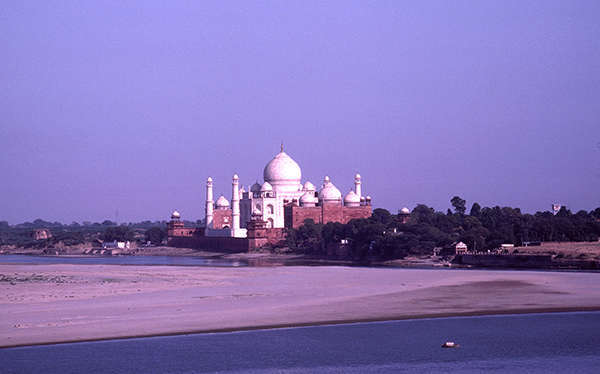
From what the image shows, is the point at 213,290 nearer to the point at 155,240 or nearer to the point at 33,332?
the point at 33,332

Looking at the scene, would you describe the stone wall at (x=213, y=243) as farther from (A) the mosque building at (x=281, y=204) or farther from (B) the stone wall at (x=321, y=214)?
(B) the stone wall at (x=321, y=214)

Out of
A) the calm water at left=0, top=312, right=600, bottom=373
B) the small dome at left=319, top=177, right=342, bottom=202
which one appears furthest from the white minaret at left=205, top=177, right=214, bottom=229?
the calm water at left=0, top=312, right=600, bottom=373

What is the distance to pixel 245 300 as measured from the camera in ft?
93.2

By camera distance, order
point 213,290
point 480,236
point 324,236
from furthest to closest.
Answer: point 324,236, point 480,236, point 213,290

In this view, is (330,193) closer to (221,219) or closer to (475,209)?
(221,219)

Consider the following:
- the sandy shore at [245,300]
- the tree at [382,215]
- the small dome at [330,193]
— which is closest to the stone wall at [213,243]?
the small dome at [330,193]

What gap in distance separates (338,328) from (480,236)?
39.0 m

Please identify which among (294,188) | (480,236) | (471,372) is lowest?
(471,372)

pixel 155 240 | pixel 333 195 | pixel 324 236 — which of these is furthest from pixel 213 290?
pixel 155 240

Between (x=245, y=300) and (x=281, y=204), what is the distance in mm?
57675

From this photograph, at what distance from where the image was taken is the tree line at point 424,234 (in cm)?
6062

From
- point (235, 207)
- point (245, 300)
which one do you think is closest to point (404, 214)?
point (235, 207)

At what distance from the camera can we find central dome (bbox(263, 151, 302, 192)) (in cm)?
8750

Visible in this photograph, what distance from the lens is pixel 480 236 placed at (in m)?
60.2
